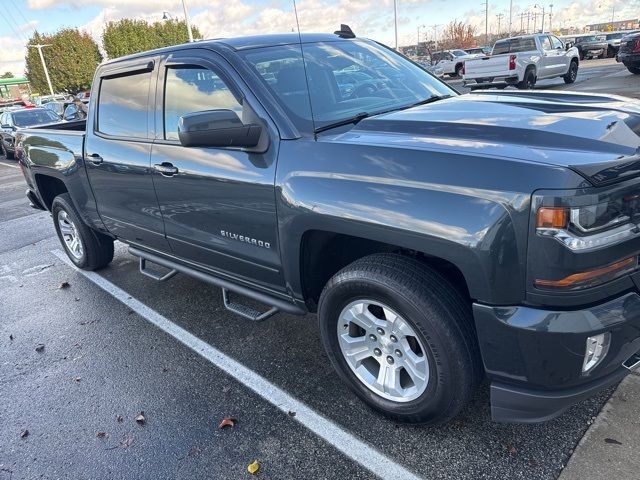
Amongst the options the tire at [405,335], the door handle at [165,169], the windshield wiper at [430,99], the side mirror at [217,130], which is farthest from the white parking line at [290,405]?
the windshield wiper at [430,99]

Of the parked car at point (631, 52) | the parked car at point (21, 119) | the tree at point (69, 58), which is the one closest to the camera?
the parked car at point (21, 119)

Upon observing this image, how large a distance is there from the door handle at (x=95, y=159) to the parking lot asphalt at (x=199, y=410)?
1.25m

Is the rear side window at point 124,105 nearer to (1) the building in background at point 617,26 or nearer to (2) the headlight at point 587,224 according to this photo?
(2) the headlight at point 587,224

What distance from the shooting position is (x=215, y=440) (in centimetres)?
267

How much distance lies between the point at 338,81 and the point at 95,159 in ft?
7.04

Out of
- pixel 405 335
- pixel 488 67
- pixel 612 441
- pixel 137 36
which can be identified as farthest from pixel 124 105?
pixel 137 36

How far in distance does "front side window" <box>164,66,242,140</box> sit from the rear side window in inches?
11.2

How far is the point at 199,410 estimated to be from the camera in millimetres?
2924

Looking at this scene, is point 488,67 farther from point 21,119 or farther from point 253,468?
point 253,468

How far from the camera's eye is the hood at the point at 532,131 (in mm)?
1945

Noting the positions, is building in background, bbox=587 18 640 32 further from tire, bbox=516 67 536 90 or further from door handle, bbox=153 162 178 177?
door handle, bbox=153 162 178 177

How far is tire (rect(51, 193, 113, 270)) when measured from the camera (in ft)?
16.4

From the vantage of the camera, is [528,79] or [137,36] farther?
[137,36]

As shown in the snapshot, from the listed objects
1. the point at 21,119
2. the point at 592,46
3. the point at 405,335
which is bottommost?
the point at 592,46
